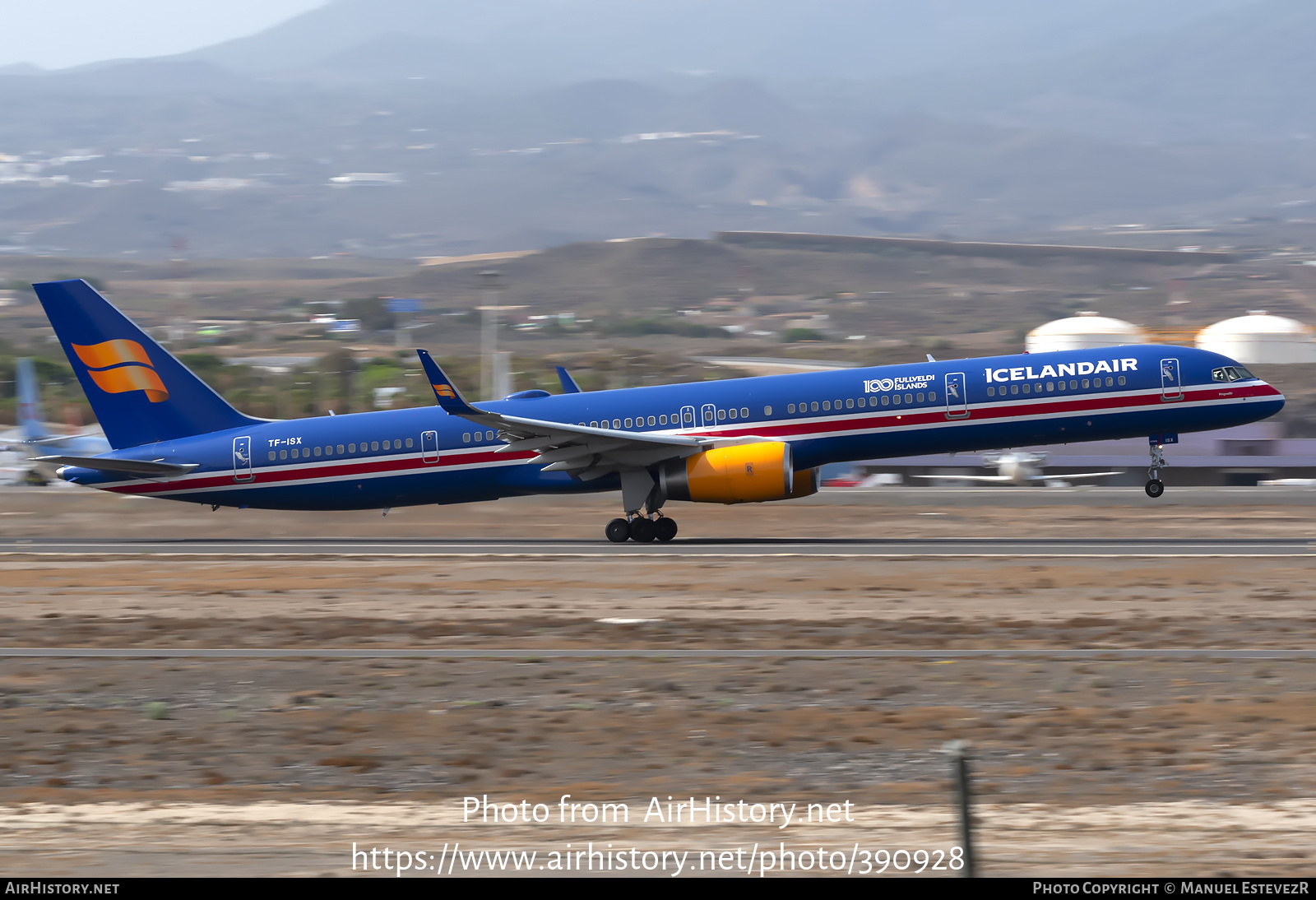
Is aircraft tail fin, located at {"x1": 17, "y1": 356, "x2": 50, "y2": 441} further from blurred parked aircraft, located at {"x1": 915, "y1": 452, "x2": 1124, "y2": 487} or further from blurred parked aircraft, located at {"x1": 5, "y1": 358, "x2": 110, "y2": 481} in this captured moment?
blurred parked aircraft, located at {"x1": 915, "y1": 452, "x2": 1124, "y2": 487}

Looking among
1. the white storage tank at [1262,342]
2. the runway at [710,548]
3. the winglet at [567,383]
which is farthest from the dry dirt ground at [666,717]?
the white storage tank at [1262,342]

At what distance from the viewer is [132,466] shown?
3628cm

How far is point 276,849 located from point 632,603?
44.2 ft

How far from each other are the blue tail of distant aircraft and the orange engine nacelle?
12.9 meters

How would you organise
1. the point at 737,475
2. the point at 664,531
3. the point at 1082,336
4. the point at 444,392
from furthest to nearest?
the point at 1082,336
the point at 664,531
the point at 737,475
the point at 444,392

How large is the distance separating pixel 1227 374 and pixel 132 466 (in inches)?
1076

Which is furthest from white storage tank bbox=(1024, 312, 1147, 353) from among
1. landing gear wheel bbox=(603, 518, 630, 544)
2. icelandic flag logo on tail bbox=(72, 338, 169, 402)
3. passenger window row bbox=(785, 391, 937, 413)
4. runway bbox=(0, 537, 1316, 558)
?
icelandic flag logo on tail bbox=(72, 338, 169, 402)

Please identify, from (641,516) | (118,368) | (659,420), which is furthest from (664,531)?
(118,368)

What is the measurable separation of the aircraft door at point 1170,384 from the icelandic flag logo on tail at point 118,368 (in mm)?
25290

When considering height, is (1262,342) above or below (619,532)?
above

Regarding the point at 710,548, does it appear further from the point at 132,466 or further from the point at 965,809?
the point at 965,809

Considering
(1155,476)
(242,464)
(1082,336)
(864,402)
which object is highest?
(1082,336)

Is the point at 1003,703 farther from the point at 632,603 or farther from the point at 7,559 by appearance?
the point at 7,559
